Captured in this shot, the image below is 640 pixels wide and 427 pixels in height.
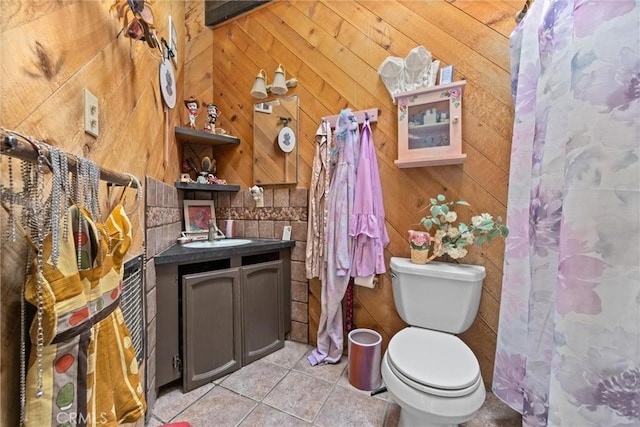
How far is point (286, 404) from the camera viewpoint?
1.38 metres

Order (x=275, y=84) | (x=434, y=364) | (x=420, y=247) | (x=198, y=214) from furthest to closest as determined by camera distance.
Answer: (x=198, y=214)
(x=275, y=84)
(x=420, y=247)
(x=434, y=364)

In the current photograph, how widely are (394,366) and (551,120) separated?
1063mm

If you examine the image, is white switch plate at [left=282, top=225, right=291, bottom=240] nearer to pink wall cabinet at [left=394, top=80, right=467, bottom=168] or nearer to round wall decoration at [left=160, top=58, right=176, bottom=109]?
pink wall cabinet at [left=394, top=80, right=467, bottom=168]

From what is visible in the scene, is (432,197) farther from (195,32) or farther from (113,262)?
(195,32)

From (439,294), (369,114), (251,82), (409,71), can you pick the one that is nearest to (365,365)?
(439,294)

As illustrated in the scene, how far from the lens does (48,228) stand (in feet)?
1.65

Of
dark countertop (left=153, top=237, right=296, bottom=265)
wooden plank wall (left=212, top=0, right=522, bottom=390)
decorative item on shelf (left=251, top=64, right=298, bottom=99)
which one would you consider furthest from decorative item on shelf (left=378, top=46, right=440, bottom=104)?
dark countertop (left=153, top=237, right=296, bottom=265)

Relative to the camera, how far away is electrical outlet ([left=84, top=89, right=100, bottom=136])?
769mm

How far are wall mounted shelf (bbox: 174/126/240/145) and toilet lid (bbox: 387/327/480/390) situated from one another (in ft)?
6.23

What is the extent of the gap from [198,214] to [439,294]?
186 cm

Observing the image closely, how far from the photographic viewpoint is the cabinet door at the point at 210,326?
144cm

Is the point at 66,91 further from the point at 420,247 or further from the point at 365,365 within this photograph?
the point at 365,365

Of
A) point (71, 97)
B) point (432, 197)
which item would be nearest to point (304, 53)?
point (432, 197)
